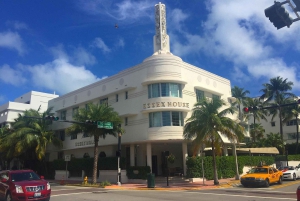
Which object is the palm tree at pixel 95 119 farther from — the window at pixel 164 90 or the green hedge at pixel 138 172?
the window at pixel 164 90

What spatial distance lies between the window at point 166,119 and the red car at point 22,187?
1577cm

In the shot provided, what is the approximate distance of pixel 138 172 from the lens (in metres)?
28.8

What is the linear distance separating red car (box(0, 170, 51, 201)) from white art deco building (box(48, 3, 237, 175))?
15474 millimetres

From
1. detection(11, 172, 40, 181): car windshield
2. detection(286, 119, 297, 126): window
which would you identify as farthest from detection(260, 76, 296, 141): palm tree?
detection(11, 172, 40, 181): car windshield

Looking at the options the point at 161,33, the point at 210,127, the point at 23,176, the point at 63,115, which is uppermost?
the point at 161,33

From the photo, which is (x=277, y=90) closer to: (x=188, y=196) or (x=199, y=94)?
(x=199, y=94)

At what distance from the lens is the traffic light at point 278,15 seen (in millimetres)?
8070

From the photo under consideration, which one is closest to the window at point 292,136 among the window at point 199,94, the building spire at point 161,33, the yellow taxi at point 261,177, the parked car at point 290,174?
the parked car at point 290,174

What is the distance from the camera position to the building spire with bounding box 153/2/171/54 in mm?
34000

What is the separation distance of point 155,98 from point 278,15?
69.8ft

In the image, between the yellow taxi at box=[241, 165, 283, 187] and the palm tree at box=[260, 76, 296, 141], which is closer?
the yellow taxi at box=[241, 165, 283, 187]

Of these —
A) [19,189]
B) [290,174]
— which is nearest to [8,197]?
[19,189]

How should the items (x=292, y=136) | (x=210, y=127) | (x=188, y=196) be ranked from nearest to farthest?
1. (x=188, y=196)
2. (x=210, y=127)
3. (x=292, y=136)

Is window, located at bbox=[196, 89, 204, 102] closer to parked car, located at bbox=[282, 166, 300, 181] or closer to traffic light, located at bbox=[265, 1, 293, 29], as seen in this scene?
parked car, located at bbox=[282, 166, 300, 181]
